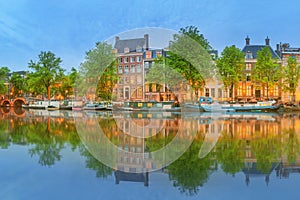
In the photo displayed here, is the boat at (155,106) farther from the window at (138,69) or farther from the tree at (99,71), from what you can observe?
the window at (138,69)

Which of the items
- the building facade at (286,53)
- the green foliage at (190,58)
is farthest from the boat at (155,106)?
the building facade at (286,53)

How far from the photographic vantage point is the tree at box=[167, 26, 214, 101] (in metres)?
27.9

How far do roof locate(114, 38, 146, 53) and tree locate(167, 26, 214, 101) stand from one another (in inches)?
663

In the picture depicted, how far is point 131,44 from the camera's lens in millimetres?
47531

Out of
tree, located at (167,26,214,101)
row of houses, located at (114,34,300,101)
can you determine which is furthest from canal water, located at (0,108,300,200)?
row of houses, located at (114,34,300,101)

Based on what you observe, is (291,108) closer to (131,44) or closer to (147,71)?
(147,71)

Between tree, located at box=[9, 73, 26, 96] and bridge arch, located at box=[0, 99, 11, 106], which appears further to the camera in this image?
tree, located at box=[9, 73, 26, 96]

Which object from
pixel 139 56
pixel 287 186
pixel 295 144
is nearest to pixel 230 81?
pixel 139 56

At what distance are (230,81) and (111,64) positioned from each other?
1456 cm

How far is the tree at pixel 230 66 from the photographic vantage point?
1282 inches

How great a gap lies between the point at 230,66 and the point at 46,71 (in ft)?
90.2

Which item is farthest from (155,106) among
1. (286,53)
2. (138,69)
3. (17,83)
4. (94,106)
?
(17,83)

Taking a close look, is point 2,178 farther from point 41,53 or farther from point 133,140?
point 41,53

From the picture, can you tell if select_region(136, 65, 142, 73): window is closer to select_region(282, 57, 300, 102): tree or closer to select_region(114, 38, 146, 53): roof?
select_region(114, 38, 146, 53): roof
